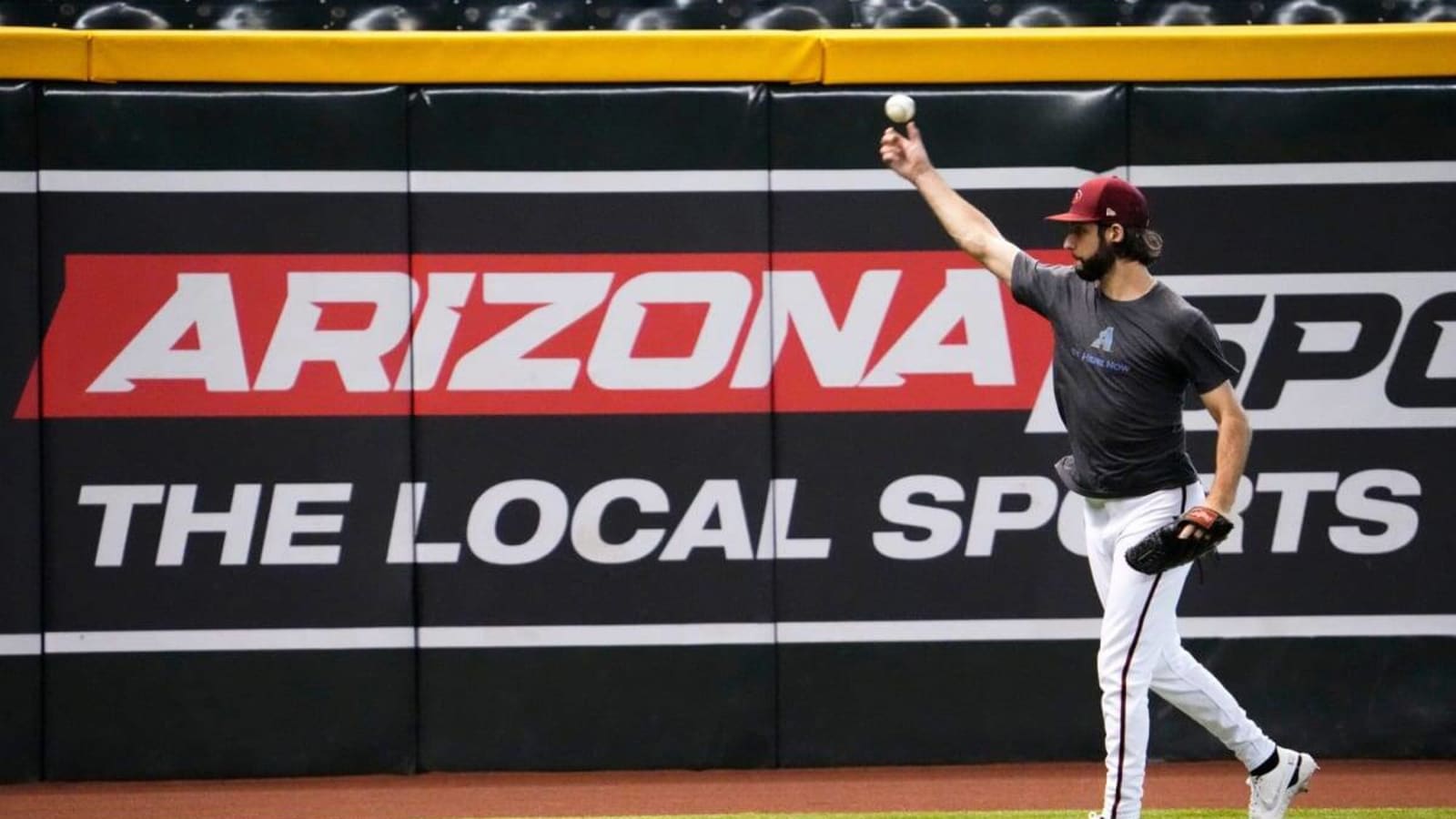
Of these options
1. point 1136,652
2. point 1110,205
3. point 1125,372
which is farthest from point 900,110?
point 1136,652

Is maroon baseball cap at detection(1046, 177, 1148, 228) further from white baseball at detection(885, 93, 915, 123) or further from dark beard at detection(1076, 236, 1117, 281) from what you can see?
white baseball at detection(885, 93, 915, 123)

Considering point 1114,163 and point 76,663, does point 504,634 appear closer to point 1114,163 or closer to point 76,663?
point 76,663

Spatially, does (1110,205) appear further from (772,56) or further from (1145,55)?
(772,56)

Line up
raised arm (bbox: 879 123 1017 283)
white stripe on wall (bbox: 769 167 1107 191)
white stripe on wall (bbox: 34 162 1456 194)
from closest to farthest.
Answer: raised arm (bbox: 879 123 1017 283)
white stripe on wall (bbox: 34 162 1456 194)
white stripe on wall (bbox: 769 167 1107 191)

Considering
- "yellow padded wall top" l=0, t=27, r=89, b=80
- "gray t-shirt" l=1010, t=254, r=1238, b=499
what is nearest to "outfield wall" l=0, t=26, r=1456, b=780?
"yellow padded wall top" l=0, t=27, r=89, b=80

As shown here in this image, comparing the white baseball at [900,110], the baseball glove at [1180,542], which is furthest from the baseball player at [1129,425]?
the white baseball at [900,110]

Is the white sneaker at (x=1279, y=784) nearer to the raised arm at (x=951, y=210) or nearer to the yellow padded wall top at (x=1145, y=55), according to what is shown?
the raised arm at (x=951, y=210)

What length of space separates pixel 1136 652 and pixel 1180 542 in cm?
35

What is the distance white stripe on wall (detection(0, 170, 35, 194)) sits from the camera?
670cm

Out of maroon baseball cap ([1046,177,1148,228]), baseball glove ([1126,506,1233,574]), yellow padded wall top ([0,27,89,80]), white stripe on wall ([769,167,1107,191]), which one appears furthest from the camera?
white stripe on wall ([769,167,1107,191])

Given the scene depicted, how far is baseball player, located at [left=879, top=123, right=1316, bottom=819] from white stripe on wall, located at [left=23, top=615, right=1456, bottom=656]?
1.64 meters

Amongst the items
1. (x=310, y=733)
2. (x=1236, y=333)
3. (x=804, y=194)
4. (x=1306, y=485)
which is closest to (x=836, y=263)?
(x=804, y=194)

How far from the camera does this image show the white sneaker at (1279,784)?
215 inches

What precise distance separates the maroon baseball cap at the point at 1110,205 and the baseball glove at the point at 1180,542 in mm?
813
